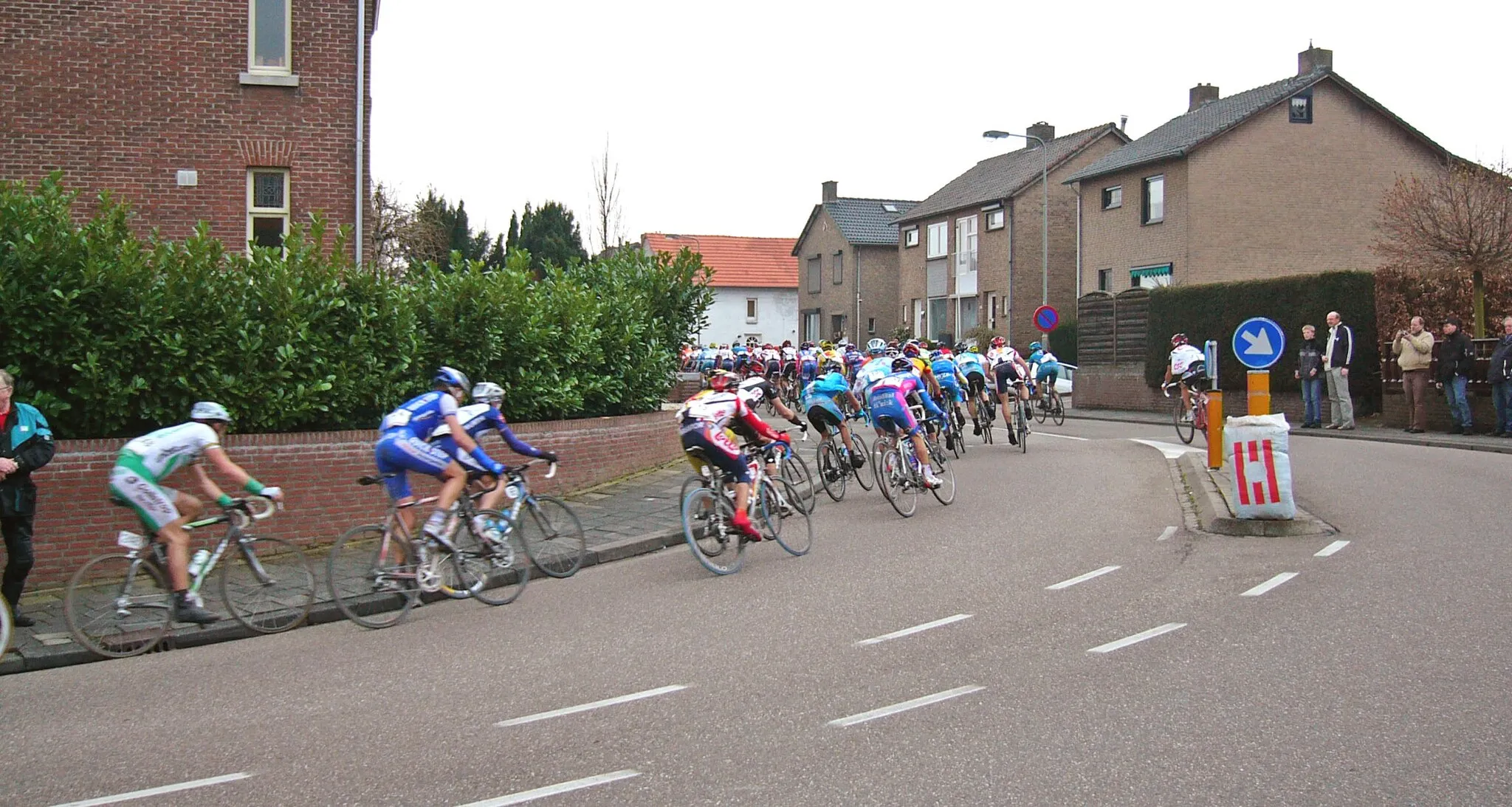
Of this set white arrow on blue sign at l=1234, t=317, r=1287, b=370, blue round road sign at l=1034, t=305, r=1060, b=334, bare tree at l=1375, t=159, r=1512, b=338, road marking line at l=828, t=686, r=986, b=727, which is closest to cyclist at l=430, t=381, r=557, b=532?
road marking line at l=828, t=686, r=986, b=727

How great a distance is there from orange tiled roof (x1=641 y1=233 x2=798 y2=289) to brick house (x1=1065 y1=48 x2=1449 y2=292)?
36.2 metres

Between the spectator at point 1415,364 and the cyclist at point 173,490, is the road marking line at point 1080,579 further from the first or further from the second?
the spectator at point 1415,364

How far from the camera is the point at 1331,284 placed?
23703mm

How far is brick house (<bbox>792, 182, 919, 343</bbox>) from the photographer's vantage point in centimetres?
6228

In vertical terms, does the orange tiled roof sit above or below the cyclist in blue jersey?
above

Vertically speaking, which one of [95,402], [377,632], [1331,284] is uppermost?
[1331,284]

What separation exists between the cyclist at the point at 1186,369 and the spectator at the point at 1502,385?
3.90 metres

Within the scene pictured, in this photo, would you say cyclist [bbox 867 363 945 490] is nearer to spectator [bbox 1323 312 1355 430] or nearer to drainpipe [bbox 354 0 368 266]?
drainpipe [bbox 354 0 368 266]

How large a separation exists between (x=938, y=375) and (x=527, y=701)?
36.2 feet

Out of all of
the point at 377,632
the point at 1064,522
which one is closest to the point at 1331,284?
the point at 1064,522

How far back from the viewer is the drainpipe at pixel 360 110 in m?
16.1

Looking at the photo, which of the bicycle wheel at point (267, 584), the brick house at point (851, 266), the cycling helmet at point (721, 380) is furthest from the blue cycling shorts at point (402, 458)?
the brick house at point (851, 266)

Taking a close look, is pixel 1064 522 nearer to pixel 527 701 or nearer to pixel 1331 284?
pixel 527 701

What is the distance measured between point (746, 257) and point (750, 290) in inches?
104
